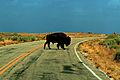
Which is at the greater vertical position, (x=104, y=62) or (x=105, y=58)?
(x=104, y=62)

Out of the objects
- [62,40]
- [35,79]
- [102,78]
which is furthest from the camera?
[62,40]

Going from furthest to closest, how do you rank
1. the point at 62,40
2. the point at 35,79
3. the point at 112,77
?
the point at 62,40, the point at 112,77, the point at 35,79

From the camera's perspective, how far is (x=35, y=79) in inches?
484

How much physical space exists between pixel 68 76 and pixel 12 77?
7.70 feet

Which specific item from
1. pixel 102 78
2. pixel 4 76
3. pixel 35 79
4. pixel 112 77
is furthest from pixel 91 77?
pixel 4 76

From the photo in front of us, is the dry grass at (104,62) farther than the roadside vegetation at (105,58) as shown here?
No

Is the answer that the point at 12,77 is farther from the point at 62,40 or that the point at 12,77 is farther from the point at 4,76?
the point at 62,40

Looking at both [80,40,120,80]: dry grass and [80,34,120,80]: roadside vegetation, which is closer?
[80,40,120,80]: dry grass

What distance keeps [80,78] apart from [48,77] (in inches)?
49.8

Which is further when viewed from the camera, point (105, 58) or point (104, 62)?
point (105, 58)

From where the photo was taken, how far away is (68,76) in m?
13.5

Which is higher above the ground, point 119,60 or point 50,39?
point 50,39

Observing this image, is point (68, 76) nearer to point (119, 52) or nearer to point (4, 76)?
point (4, 76)

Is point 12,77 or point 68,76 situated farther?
point 68,76
